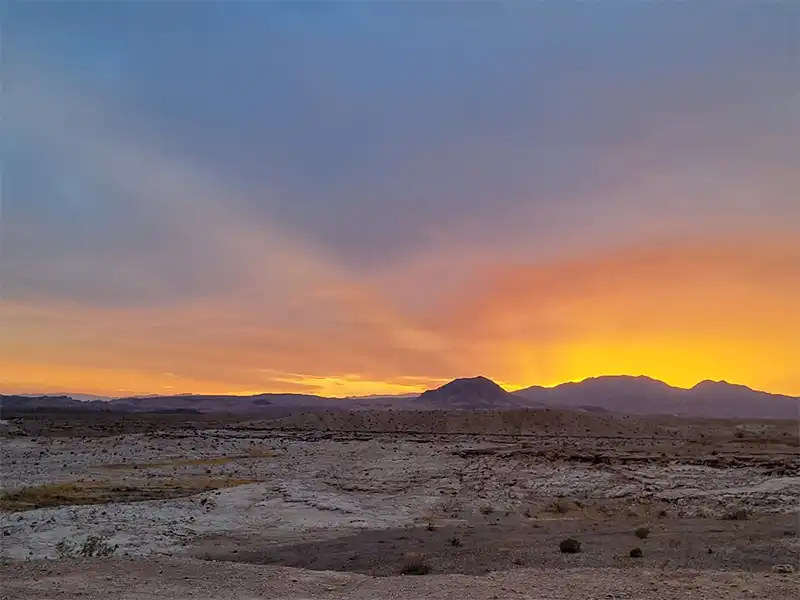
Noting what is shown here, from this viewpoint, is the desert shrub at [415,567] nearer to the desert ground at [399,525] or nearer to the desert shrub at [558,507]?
the desert ground at [399,525]

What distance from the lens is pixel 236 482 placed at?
117 ft

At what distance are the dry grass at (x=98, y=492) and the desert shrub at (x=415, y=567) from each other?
626 inches

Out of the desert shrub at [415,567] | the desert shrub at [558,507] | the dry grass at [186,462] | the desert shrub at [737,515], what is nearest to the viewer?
the desert shrub at [415,567]

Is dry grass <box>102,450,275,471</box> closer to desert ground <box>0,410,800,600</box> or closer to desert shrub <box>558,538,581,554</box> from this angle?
desert ground <box>0,410,800,600</box>

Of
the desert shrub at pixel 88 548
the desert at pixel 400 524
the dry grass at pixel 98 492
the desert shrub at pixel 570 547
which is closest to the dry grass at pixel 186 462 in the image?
the desert at pixel 400 524

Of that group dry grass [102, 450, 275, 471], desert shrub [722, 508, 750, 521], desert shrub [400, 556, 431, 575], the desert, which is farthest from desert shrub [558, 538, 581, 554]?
dry grass [102, 450, 275, 471]

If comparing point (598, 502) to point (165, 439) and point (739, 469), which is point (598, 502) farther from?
point (165, 439)

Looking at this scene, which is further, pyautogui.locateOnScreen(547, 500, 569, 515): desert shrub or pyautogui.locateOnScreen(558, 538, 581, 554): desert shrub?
pyautogui.locateOnScreen(547, 500, 569, 515): desert shrub

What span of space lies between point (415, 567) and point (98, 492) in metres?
20.1

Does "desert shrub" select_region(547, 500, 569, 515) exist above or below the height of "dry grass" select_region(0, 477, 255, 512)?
above

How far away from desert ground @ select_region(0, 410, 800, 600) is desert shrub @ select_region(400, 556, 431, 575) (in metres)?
0.07

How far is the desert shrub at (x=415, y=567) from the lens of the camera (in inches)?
611

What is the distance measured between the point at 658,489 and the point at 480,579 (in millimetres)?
19469

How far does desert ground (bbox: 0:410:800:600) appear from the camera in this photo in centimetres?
1380
